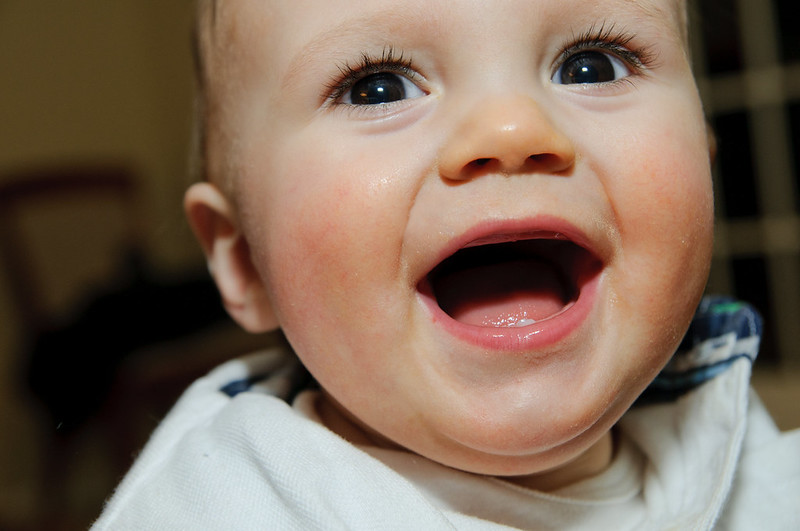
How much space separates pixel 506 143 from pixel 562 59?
0.13m

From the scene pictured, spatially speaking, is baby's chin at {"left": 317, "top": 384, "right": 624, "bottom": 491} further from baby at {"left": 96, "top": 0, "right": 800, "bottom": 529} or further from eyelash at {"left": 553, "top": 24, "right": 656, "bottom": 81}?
eyelash at {"left": 553, "top": 24, "right": 656, "bottom": 81}

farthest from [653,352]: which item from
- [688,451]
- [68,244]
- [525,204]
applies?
[68,244]

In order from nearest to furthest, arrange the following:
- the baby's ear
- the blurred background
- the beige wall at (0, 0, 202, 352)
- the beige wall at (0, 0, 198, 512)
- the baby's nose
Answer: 1. the baby's nose
2. the baby's ear
3. the blurred background
4. the beige wall at (0, 0, 198, 512)
5. the beige wall at (0, 0, 202, 352)

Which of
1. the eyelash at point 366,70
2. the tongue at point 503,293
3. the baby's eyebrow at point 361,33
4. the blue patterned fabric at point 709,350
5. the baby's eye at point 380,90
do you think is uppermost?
the baby's eyebrow at point 361,33

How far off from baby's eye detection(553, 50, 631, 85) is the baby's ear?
0.35 meters

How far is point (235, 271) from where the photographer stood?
0.74 metres

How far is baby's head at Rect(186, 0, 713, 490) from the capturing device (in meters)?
0.51

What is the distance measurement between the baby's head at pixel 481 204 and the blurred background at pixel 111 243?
1.55 meters

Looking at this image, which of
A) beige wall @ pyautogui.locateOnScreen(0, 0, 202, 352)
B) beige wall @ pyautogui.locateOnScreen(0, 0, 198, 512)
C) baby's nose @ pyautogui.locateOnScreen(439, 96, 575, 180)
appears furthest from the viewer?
beige wall @ pyautogui.locateOnScreen(0, 0, 202, 352)

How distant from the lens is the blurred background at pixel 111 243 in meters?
2.07

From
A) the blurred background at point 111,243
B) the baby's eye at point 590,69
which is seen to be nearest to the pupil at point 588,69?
the baby's eye at point 590,69

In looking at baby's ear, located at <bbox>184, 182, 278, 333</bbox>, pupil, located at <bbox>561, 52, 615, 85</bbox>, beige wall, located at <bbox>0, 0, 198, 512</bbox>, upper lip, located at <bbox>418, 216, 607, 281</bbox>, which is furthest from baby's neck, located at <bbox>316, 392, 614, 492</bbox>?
beige wall, located at <bbox>0, 0, 198, 512</bbox>

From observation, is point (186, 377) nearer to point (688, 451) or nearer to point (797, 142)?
point (688, 451)

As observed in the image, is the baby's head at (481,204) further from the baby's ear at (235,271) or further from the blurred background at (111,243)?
the blurred background at (111,243)
